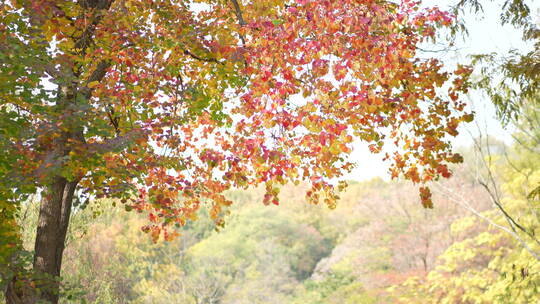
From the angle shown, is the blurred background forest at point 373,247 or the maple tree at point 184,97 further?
the blurred background forest at point 373,247

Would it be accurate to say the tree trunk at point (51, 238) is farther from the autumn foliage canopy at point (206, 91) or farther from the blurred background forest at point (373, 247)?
the blurred background forest at point (373, 247)

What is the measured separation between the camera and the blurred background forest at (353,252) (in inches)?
419

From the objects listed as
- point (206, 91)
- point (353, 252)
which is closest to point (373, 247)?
point (353, 252)

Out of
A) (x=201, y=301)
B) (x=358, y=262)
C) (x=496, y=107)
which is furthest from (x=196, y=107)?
(x=201, y=301)

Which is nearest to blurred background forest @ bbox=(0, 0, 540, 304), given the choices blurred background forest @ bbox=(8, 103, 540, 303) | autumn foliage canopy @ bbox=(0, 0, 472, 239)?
blurred background forest @ bbox=(8, 103, 540, 303)

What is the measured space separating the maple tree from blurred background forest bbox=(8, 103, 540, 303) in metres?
5.17

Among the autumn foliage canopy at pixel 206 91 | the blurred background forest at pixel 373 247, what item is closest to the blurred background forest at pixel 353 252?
the blurred background forest at pixel 373 247

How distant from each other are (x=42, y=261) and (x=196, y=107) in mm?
2032

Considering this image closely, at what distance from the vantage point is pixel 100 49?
4.87 meters

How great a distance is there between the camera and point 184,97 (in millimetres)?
4922

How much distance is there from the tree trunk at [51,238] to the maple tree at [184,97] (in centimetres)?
1

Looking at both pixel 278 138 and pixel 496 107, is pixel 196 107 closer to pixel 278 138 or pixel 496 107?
pixel 278 138

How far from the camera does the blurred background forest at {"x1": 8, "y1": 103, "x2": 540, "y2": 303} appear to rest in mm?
10641

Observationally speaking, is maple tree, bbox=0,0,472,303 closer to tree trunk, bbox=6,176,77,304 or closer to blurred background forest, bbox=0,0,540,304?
tree trunk, bbox=6,176,77,304
